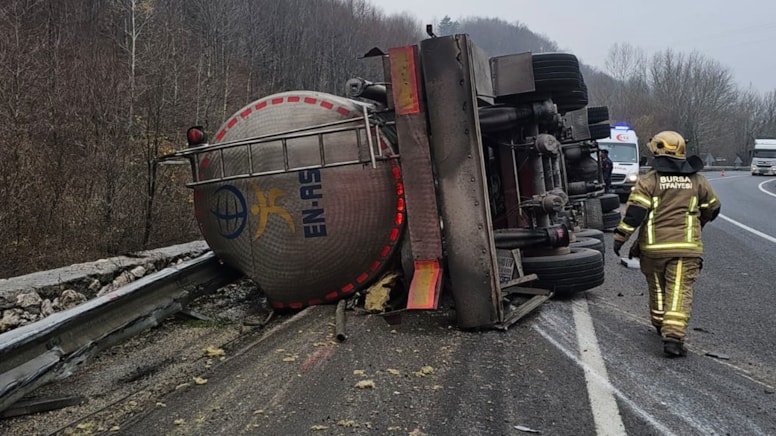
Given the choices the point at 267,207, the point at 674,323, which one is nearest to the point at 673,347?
the point at 674,323

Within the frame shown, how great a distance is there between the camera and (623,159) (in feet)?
64.7

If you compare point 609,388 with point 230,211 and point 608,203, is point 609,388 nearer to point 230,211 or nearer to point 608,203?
point 230,211

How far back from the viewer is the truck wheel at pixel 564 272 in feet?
17.0

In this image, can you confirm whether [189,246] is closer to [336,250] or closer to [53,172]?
[53,172]

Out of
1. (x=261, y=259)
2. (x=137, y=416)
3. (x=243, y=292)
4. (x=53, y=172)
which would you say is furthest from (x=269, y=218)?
(x=53, y=172)

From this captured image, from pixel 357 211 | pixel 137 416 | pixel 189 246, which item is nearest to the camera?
pixel 137 416

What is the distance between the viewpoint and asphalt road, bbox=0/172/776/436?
267 cm

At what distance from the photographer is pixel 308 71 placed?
36812mm

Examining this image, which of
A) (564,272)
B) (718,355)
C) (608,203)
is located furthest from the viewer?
(608,203)

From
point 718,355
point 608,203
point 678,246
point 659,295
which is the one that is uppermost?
point 678,246

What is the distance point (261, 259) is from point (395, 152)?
136 centimetres

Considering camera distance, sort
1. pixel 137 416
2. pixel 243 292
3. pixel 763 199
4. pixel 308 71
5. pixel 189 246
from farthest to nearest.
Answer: pixel 308 71, pixel 763 199, pixel 189 246, pixel 243 292, pixel 137 416

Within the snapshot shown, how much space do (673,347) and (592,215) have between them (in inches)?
317

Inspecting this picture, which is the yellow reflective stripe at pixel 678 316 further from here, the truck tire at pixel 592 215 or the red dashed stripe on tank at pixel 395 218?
the truck tire at pixel 592 215
